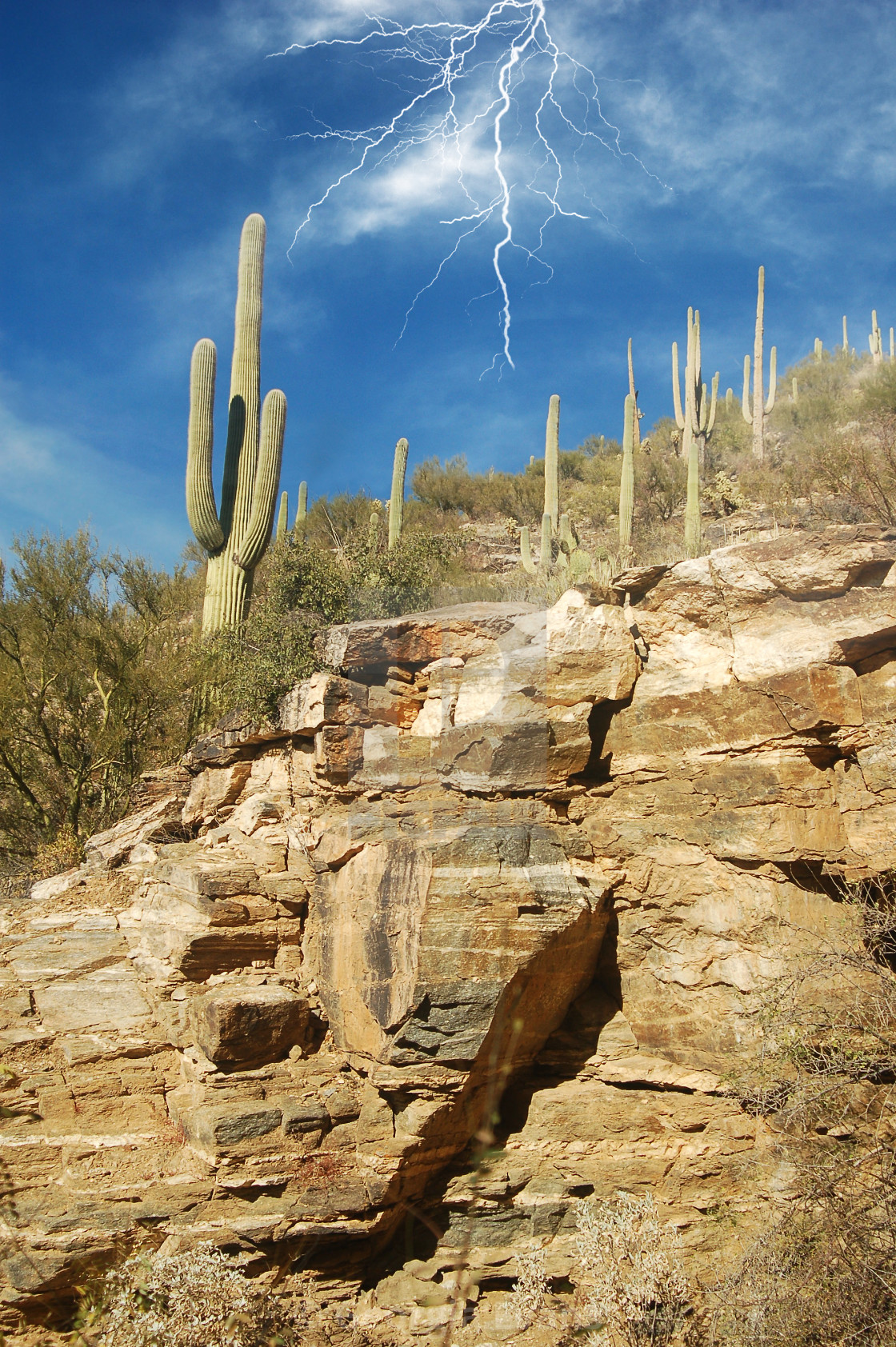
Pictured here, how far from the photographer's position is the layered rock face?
619cm

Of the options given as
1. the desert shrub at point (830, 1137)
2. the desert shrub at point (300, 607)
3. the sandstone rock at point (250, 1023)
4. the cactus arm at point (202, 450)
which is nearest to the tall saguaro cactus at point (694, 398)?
the desert shrub at point (300, 607)

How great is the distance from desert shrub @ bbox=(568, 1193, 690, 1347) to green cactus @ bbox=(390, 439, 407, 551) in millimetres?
9396

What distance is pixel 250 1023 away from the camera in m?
6.68

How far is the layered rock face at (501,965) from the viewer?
619 cm

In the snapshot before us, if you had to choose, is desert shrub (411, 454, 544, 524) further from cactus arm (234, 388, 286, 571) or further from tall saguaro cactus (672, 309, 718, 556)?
cactus arm (234, 388, 286, 571)

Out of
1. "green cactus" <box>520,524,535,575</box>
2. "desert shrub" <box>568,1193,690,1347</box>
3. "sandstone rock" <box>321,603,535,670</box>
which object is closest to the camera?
"desert shrub" <box>568,1193,690,1347</box>

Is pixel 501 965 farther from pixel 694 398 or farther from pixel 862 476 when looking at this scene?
pixel 694 398

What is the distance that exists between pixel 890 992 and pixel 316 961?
435 cm

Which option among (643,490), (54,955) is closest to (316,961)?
(54,955)

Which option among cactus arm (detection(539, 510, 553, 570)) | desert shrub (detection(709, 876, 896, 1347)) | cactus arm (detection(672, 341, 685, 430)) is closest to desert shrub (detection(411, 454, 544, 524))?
cactus arm (detection(672, 341, 685, 430))

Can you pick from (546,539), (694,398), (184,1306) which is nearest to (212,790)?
(184,1306)

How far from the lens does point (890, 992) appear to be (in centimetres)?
578

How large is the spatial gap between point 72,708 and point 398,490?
19.0 feet

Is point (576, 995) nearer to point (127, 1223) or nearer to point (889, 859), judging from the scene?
point (889, 859)
